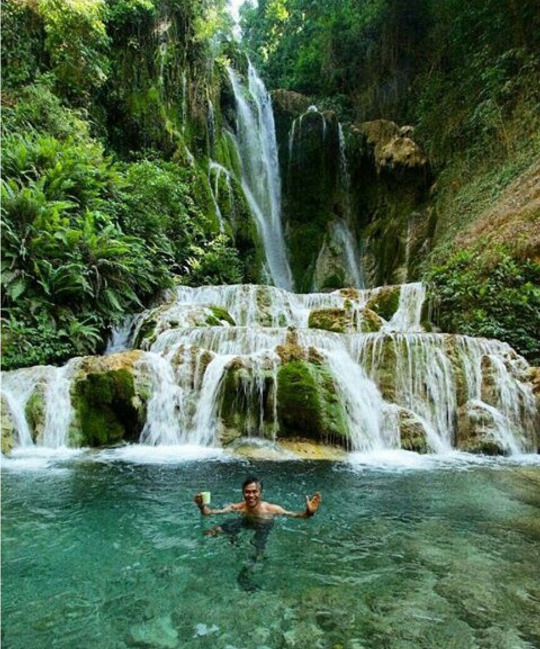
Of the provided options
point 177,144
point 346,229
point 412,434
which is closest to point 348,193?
point 346,229

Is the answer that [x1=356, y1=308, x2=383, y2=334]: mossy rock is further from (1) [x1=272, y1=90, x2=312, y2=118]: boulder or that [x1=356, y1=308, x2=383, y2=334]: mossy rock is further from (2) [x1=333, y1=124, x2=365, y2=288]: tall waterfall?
(1) [x1=272, y1=90, x2=312, y2=118]: boulder

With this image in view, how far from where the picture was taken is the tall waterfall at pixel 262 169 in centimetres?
1927

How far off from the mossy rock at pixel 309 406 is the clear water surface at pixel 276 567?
5.07ft

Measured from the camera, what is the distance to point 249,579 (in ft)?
9.57

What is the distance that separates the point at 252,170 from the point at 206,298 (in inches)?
391

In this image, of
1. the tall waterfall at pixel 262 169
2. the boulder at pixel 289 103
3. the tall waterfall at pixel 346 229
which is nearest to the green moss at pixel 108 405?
the tall waterfall at pixel 262 169

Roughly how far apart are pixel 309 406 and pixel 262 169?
15947mm

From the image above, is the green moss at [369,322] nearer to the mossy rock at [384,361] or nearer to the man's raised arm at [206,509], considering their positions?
the mossy rock at [384,361]

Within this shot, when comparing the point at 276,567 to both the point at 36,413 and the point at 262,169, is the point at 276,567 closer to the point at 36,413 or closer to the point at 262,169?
the point at 36,413

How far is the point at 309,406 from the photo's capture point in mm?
6836

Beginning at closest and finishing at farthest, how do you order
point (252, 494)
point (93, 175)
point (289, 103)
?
point (252, 494)
point (93, 175)
point (289, 103)

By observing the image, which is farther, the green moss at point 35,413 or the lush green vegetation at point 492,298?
the lush green vegetation at point 492,298

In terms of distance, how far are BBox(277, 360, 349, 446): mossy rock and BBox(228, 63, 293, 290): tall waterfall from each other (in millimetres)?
11631

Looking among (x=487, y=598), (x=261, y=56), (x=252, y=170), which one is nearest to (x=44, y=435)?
(x=487, y=598)
